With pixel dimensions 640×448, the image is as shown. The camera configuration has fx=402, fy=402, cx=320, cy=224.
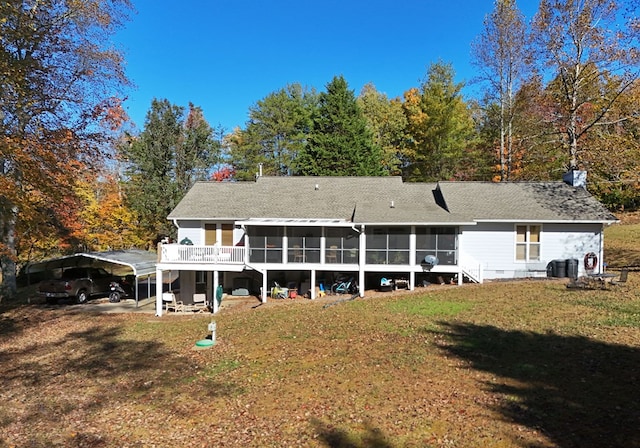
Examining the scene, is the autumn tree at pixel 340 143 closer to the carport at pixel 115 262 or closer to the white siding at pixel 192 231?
the white siding at pixel 192 231

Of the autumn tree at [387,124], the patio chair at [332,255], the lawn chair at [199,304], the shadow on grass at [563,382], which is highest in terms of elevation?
the autumn tree at [387,124]

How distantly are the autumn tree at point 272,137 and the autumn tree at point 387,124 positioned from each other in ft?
23.2

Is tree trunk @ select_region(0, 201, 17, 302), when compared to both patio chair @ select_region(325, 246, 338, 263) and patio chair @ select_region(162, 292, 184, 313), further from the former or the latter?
patio chair @ select_region(325, 246, 338, 263)

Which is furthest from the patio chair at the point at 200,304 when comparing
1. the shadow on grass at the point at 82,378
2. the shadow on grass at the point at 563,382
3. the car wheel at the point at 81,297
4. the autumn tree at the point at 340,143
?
the autumn tree at the point at 340,143

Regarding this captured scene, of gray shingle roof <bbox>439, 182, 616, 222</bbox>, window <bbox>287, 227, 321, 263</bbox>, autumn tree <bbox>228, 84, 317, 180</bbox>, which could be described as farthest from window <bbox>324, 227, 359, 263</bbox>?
autumn tree <bbox>228, 84, 317, 180</bbox>

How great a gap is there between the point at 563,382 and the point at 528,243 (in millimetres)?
13090

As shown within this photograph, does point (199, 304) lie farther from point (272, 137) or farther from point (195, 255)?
point (272, 137)

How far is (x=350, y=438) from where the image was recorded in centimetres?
638

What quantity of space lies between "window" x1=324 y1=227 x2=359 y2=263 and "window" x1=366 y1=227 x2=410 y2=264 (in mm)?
701

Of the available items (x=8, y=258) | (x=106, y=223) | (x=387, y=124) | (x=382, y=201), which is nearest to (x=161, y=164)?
(x=106, y=223)

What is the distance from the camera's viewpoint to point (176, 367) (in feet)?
34.4

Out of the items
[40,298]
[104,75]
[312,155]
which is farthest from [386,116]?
[40,298]

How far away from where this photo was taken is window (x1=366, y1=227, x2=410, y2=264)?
60.5 feet

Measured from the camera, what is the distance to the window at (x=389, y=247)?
1845 centimetres
